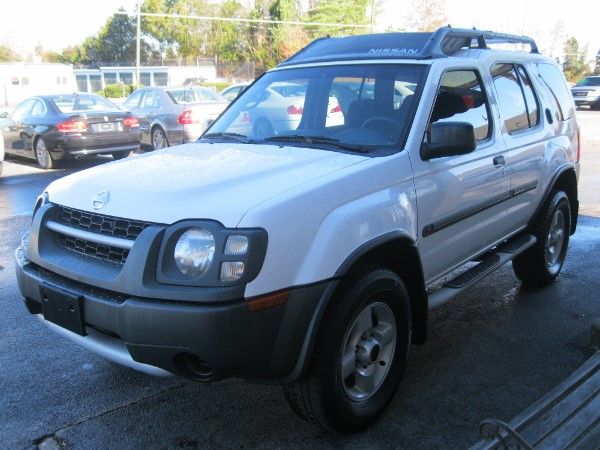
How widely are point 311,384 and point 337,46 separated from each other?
8.53 feet

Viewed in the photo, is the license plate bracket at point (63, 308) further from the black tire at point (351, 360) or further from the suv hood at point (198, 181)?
the black tire at point (351, 360)

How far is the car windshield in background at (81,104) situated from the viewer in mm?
12648

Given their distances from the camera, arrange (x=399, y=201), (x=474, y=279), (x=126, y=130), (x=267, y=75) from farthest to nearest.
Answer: (x=126, y=130) → (x=267, y=75) → (x=474, y=279) → (x=399, y=201)

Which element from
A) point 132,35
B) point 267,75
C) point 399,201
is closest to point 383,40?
point 267,75

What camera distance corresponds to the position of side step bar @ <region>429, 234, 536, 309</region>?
371 cm

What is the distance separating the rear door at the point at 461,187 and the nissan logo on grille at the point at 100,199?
162 cm

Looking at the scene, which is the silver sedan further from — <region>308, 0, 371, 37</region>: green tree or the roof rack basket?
<region>308, 0, 371, 37</region>: green tree

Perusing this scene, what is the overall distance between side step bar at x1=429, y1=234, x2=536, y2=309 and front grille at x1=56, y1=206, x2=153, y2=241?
1760 mm

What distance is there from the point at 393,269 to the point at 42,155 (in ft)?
36.6

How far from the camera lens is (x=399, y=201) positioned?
316 centimetres

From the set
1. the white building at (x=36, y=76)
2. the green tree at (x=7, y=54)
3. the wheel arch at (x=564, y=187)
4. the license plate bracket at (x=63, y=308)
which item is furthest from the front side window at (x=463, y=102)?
the green tree at (x=7, y=54)

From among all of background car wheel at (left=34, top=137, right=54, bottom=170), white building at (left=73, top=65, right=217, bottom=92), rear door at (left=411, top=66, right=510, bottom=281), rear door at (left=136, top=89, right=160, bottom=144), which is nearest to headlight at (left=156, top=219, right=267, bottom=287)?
rear door at (left=411, top=66, right=510, bottom=281)

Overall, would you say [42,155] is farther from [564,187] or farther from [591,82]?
[591,82]

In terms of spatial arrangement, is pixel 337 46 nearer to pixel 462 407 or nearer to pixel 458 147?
pixel 458 147
